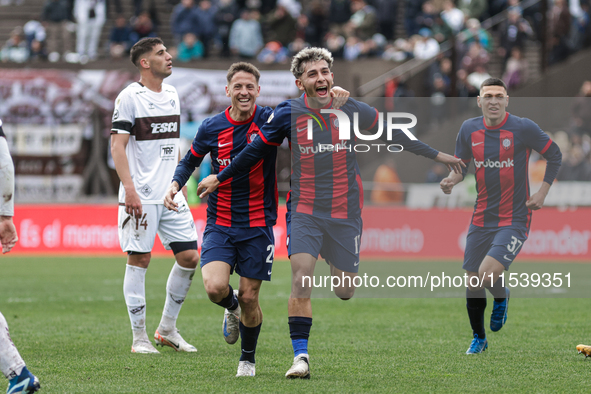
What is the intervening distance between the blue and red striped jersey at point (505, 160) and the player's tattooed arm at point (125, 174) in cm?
270

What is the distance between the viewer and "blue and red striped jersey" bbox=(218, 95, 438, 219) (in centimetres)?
600

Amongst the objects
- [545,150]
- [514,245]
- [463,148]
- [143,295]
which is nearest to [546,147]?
[545,150]

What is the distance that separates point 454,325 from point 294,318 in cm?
329

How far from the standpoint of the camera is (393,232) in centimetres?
1500

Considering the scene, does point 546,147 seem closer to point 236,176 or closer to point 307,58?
point 307,58

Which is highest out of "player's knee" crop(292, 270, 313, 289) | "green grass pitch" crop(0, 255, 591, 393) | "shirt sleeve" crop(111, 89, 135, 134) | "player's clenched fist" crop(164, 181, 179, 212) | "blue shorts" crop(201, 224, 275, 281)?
"shirt sleeve" crop(111, 89, 135, 134)

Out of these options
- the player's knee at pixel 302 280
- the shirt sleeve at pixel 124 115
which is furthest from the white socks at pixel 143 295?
the player's knee at pixel 302 280

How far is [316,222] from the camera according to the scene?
19.7 feet

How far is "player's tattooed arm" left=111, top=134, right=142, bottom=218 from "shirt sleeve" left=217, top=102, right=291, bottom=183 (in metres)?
1.23

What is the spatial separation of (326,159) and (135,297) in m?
2.13

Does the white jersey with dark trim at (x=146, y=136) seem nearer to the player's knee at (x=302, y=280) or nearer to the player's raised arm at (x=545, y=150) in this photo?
the player's knee at (x=302, y=280)

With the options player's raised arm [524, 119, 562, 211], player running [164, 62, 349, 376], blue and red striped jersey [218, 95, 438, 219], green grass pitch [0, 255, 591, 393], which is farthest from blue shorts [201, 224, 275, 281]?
player's raised arm [524, 119, 562, 211]

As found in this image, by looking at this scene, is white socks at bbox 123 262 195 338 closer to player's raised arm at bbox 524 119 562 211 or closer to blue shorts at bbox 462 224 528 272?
blue shorts at bbox 462 224 528 272

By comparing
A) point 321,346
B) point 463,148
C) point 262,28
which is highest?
point 262,28
